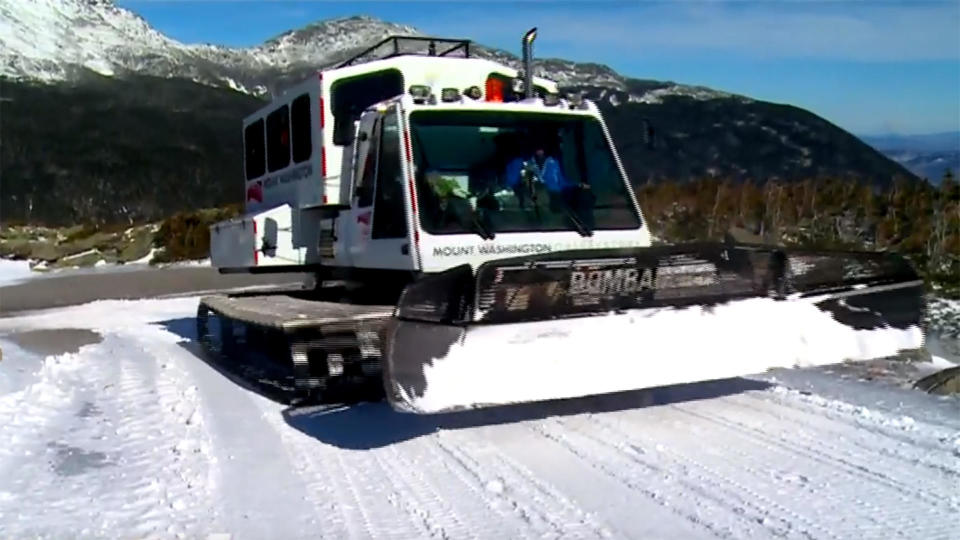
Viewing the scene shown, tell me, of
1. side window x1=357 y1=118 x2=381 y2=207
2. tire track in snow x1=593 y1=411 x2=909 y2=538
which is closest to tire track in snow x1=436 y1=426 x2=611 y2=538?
tire track in snow x1=593 y1=411 x2=909 y2=538

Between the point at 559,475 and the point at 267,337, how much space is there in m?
3.74

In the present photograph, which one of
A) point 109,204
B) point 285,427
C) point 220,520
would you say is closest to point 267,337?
point 285,427

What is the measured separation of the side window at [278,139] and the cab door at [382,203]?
2.17 meters

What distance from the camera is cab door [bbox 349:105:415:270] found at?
7453mm

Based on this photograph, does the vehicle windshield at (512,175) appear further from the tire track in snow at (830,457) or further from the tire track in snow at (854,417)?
the tire track in snow at (830,457)

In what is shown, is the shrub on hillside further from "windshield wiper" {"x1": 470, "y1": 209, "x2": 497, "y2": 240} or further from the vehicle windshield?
"windshield wiper" {"x1": 470, "y1": 209, "x2": 497, "y2": 240}

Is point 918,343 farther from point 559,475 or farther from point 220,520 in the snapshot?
point 220,520

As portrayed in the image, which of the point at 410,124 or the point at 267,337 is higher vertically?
the point at 410,124

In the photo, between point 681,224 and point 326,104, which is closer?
point 326,104

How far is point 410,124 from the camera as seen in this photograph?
757 cm

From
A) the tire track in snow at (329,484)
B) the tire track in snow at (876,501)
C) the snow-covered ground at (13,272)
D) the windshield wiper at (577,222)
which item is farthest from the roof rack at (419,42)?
the snow-covered ground at (13,272)

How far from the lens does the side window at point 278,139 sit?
400 inches

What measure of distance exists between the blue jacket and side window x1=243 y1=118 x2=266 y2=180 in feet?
14.3

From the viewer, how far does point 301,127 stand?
9633mm
